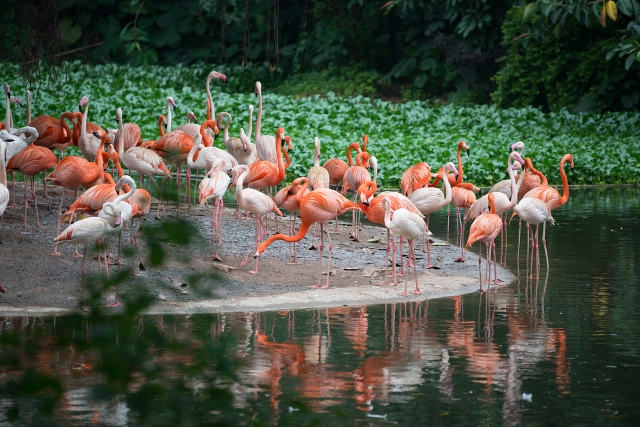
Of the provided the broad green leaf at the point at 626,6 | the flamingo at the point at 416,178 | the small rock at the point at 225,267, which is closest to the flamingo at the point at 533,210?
the flamingo at the point at 416,178

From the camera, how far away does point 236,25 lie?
89.0 feet

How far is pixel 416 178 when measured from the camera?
32.5 feet

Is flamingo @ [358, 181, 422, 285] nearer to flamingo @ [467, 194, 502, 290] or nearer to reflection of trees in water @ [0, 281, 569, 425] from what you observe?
flamingo @ [467, 194, 502, 290]

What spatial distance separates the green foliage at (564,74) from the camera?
20.5 metres

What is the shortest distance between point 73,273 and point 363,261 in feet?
9.26

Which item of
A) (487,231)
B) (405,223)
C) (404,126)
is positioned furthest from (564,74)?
(405,223)

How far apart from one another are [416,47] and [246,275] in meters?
18.0

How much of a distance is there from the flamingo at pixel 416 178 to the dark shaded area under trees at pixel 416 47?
706 cm

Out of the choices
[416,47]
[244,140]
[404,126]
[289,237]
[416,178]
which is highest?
[416,47]

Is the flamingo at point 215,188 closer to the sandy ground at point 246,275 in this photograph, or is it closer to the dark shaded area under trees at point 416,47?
the sandy ground at point 246,275

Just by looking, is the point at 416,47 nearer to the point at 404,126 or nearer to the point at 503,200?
the point at 404,126

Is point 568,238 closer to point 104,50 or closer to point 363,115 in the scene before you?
point 363,115

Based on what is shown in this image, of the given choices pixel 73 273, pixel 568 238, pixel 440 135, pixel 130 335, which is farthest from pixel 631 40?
pixel 130 335

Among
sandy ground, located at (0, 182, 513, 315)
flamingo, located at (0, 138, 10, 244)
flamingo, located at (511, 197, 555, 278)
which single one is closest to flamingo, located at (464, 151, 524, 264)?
flamingo, located at (511, 197, 555, 278)
